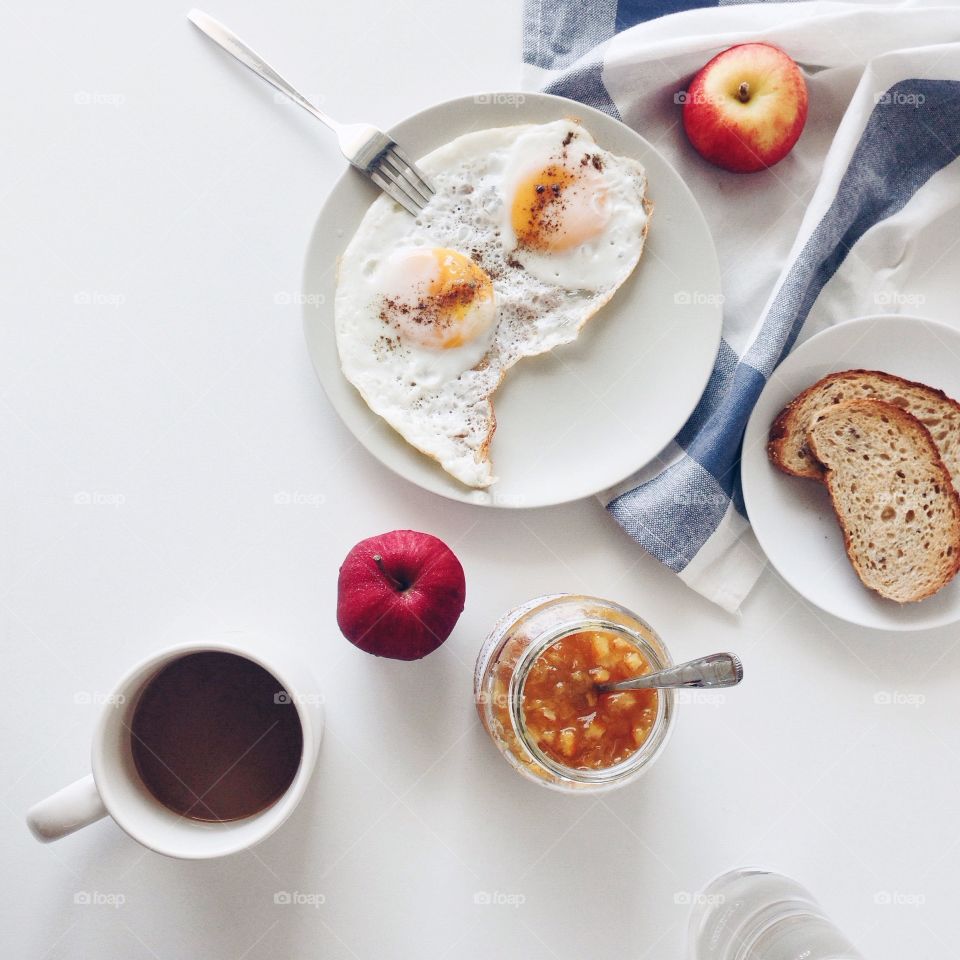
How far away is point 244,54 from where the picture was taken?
1.49 m

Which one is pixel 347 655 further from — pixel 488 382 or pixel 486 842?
pixel 488 382

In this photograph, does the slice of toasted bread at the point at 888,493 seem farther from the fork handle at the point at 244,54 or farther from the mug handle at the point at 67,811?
the mug handle at the point at 67,811

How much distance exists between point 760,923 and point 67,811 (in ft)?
3.42

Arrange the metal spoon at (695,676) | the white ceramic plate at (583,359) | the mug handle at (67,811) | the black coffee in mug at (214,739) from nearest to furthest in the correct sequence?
the metal spoon at (695,676) → the mug handle at (67,811) → the black coffee in mug at (214,739) → the white ceramic plate at (583,359)

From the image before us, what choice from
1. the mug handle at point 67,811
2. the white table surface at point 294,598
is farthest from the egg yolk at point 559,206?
the mug handle at point 67,811

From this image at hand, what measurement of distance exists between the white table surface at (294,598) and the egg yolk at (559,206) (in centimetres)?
24

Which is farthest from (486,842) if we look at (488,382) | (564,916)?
(488,382)

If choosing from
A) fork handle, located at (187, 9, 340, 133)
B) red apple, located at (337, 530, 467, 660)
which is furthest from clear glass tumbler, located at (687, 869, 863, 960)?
fork handle, located at (187, 9, 340, 133)

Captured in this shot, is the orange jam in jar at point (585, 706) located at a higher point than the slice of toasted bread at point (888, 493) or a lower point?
lower

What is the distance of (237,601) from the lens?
1.48m

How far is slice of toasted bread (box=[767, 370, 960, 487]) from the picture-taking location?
145 cm

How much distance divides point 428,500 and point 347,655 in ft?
0.96

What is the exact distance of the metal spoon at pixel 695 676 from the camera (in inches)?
38.2

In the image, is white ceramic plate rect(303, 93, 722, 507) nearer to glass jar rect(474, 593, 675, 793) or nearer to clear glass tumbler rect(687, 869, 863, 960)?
glass jar rect(474, 593, 675, 793)
